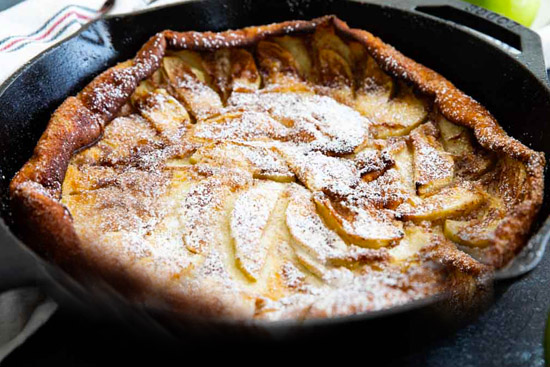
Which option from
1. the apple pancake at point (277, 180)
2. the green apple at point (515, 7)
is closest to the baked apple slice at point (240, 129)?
the apple pancake at point (277, 180)

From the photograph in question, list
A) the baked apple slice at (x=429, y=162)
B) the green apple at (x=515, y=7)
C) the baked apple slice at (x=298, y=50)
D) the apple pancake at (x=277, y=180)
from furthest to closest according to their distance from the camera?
the green apple at (x=515, y=7) → the baked apple slice at (x=298, y=50) → the baked apple slice at (x=429, y=162) → the apple pancake at (x=277, y=180)

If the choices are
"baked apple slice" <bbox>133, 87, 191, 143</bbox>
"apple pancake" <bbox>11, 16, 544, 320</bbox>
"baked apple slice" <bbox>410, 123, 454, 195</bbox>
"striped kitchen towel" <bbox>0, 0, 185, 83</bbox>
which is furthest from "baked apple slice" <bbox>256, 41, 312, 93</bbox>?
"striped kitchen towel" <bbox>0, 0, 185, 83</bbox>

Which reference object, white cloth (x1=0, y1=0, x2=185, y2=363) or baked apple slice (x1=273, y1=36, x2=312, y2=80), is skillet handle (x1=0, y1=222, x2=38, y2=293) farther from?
baked apple slice (x1=273, y1=36, x2=312, y2=80)

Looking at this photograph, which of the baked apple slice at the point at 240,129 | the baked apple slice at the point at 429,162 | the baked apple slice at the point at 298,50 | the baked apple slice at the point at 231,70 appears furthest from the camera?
the baked apple slice at the point at 298,50

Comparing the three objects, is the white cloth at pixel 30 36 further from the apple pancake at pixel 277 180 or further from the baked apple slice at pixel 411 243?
the baked apple slice at pixel 411 243

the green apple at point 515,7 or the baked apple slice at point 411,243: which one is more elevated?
the green apple at point 515,7

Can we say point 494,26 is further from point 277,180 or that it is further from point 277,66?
point 277,180

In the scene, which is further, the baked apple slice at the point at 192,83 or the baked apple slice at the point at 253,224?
the baked apple slice at the point at 192,83
